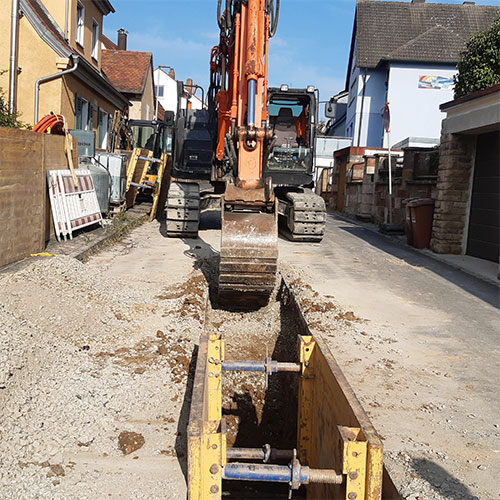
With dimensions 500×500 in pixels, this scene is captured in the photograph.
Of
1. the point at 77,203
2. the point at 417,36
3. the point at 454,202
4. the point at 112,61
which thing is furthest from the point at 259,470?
the point at 417,36

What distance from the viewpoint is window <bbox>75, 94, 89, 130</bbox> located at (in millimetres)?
18031

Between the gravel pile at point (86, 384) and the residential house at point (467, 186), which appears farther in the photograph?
the residential house at point (467, 186)

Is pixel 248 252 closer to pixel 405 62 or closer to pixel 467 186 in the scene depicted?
pixel 467 186

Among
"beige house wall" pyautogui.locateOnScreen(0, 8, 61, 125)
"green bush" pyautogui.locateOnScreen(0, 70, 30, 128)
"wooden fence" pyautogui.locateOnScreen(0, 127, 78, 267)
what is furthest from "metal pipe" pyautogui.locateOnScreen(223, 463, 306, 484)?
"beige house wall" pyautogui.locateOnScreen(0, 8, 61, 125)

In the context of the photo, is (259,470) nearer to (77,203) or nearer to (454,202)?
(77,203)

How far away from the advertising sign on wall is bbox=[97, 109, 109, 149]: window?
19369mm

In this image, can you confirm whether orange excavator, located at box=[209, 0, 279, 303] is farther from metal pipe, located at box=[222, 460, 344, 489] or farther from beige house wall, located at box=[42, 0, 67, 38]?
beige house wall, located at box=[42, 0, 67, 38]

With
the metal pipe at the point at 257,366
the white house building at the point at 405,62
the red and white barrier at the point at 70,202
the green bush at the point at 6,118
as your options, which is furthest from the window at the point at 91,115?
the white house building at the point at 405,62

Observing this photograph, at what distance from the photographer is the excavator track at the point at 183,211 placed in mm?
12180

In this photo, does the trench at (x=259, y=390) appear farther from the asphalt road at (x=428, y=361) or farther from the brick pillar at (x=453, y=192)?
the brick pillar at (x=453, y=192)

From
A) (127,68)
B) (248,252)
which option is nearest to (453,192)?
(248,252)

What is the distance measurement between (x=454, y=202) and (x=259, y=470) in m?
10.7

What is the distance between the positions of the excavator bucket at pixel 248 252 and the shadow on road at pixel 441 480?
3.43 meters

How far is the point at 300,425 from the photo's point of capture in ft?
15.3
